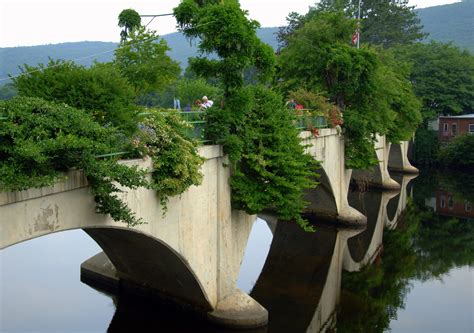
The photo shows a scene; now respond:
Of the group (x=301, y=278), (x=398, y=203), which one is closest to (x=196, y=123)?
(x=301, y=278)

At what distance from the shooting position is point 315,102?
23219 mm

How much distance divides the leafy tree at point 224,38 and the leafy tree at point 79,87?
4085 mm

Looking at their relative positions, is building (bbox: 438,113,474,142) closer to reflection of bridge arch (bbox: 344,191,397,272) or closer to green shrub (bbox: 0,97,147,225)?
reflection of bridge arch (bbox: 344,191,397,272)

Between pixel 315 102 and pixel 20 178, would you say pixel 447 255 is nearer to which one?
pixel 315 102

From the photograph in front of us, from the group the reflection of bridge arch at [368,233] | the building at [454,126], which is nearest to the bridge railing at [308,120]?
the reflection of bridge arch at [368,233]

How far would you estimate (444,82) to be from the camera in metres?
50.2

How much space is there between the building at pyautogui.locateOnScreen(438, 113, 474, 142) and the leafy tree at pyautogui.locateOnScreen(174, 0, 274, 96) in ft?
133

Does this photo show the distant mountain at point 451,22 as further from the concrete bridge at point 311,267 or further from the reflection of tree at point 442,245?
the concrete bridge at point 311,267

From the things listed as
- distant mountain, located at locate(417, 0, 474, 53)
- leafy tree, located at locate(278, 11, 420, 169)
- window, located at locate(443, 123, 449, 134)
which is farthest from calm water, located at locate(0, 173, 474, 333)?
distant mountain, located at locate(417, 0, 474, 53)

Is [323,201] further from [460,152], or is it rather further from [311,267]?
[460,152]

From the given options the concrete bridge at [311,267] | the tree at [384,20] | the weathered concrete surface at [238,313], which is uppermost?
the tree at [384,20]

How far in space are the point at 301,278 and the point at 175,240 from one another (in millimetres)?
8999

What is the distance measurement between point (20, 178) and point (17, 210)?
676 mm

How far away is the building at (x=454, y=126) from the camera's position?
4853cm
